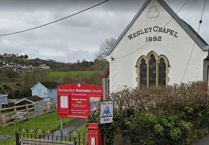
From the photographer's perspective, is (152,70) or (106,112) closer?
(106,112)

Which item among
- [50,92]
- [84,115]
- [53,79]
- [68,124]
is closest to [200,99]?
[84,115]

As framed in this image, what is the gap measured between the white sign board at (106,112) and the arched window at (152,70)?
7.76 m

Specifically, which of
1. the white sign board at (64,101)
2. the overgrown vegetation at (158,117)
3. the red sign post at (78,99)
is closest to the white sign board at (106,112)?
the overgrown vegetation at (158,117)

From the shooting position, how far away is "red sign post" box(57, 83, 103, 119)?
869cm

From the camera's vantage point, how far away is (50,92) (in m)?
42.3

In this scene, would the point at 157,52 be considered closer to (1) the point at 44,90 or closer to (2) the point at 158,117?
(2) the point at 158,117

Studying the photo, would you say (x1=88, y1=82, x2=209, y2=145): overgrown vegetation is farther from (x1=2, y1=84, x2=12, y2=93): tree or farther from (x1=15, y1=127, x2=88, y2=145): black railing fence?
(x1=2, y1=84, x2=12, y2=93): tree

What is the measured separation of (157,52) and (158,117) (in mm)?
7230

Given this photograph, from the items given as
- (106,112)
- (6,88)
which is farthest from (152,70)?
(6,88)

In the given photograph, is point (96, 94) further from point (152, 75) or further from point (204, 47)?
point (204, 47)

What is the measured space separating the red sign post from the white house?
5317mm

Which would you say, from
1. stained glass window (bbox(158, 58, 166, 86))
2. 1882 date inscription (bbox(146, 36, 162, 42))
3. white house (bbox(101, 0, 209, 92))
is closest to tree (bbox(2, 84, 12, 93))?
white house (bbox(101, 0, 209, 92))

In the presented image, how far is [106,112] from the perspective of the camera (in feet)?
→ 19.5

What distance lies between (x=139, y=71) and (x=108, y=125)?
7.96m
